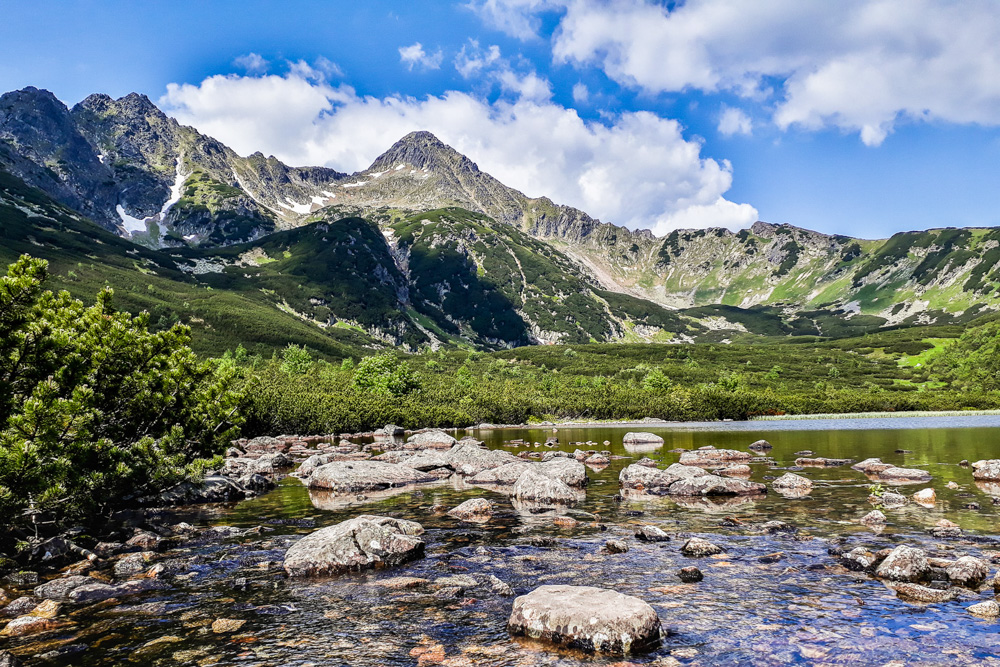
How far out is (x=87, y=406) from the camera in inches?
667

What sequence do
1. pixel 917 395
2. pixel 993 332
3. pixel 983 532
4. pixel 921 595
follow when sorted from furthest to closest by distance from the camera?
pixel 993 332, pixel 917 395, pixel 983 532, pixel 921 595

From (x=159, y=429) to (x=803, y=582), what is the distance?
23688 mm

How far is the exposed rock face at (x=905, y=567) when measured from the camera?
1355 cm

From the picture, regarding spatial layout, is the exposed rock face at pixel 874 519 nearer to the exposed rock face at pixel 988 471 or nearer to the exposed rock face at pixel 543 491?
the exposed rock face at pixel 543 491

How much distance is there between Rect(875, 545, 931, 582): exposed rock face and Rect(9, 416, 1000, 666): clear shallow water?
2.78 ft

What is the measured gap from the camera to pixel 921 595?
1233cm

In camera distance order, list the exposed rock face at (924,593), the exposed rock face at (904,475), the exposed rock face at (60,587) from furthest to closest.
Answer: the exposed rock face at (904,475), the exposed rock face at (60,587), the exposed rock face at (924,593)

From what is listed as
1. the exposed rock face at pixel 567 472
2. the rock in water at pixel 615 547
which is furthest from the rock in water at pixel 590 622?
the exposed rock face at pixel 567 472

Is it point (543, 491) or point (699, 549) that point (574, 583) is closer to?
point (699, 549)

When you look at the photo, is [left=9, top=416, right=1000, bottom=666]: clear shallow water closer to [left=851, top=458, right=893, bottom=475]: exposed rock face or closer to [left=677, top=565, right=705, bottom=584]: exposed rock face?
[left=677, top=565, right=705, bottom=584]: exposed rock face

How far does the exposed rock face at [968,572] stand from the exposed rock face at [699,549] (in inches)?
221

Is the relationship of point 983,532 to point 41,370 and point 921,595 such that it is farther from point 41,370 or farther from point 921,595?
point 41,370

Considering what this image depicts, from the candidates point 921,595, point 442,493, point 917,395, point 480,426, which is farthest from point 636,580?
point 917,395

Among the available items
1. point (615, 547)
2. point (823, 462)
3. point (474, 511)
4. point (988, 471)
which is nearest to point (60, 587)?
point (474, 511)
